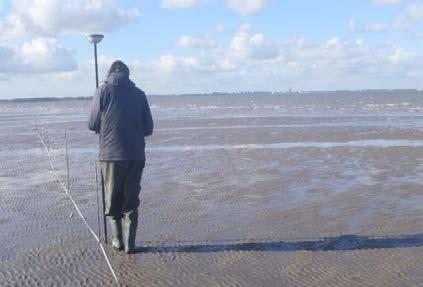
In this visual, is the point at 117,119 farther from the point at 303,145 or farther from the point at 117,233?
the point at 303,145

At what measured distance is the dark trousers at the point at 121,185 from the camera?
270 inches

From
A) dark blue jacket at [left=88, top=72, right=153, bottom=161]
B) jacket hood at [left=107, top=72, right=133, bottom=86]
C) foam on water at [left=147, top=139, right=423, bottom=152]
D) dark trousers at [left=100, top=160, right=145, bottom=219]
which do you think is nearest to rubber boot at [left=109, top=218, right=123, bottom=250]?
dark trousers at [left=100, top=160, right=145, bottom=219]

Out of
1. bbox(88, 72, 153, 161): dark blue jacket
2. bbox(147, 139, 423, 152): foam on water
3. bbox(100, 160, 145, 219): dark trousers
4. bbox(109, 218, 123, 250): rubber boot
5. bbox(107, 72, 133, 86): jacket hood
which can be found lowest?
bbox(147, 139, 423, 152): foam on water

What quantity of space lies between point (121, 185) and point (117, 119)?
0.83 metres

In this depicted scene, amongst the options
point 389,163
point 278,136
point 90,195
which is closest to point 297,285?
point 90,195

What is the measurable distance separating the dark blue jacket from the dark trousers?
103 millimetres

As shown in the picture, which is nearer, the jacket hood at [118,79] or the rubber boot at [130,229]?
the jacket hood at [118,79]

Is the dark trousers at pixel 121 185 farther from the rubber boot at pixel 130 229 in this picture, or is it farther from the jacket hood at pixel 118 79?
the jacket hood at pixel 118 79

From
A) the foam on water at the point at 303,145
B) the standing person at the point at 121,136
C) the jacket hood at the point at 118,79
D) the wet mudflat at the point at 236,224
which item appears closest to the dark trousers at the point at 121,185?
the standing person at the point at 121,136

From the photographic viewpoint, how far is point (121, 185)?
275 inches

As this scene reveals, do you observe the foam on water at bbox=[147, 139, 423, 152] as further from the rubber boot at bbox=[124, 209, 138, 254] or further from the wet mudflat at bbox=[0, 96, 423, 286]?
the rubber boot at bbox=[124, 209, 138, 254]

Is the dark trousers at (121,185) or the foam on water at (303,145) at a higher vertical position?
the dark trousers at (121,185)

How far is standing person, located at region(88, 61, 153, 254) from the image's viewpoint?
680 centimetres

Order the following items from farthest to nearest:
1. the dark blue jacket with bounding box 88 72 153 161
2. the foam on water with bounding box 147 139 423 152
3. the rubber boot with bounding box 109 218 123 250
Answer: the foam on water with bounding box 147 139 423 152 < the rubber boot with bounding box 109 218 123 250 < the dark blue jacket with bounding box 88 72 153 161
